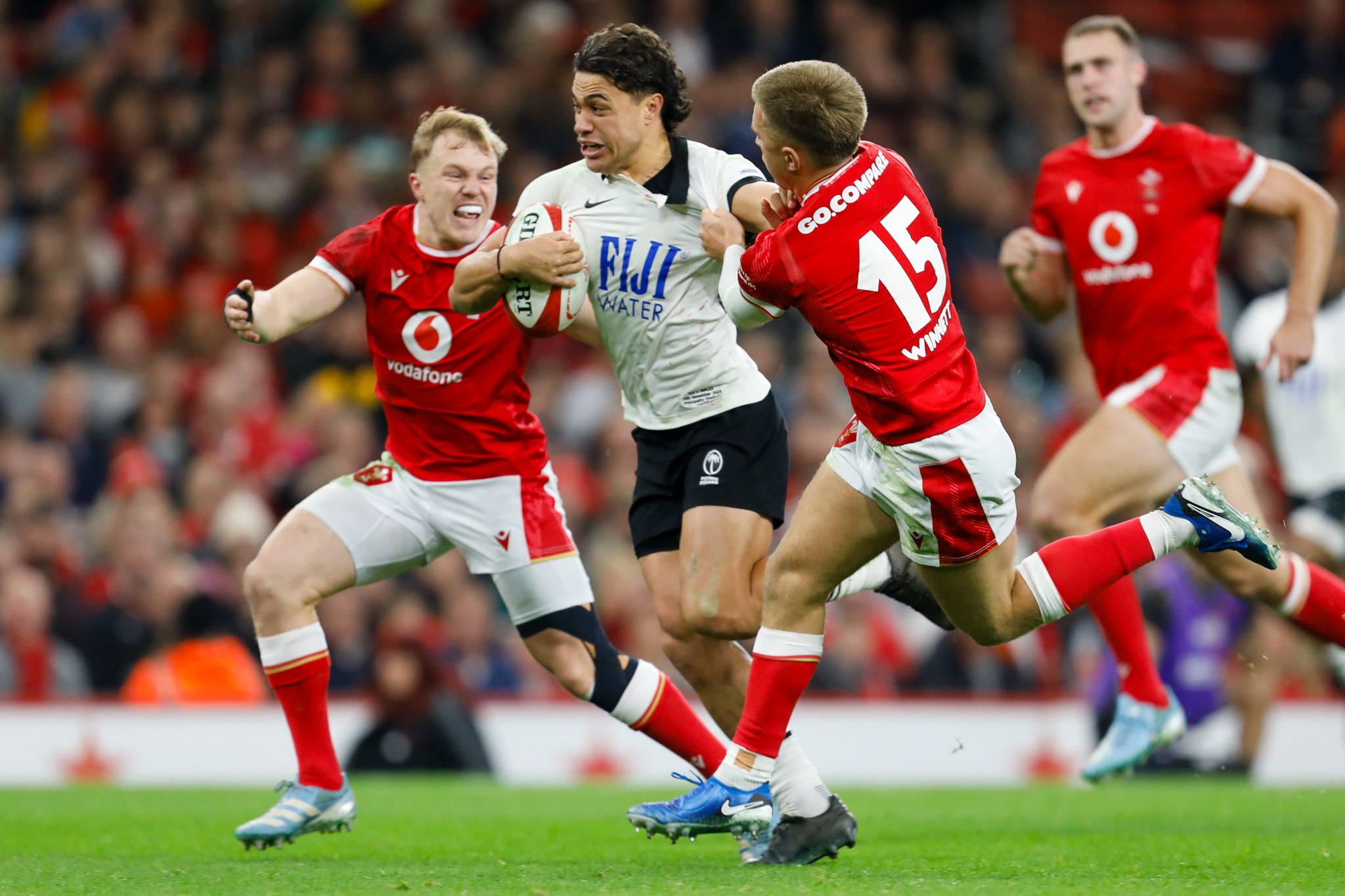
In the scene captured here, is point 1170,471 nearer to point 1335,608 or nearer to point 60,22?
point 1335,608

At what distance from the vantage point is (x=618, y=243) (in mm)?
5824

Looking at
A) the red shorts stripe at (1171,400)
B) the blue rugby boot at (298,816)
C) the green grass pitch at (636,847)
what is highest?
the red shorts stripe at (1171,400)

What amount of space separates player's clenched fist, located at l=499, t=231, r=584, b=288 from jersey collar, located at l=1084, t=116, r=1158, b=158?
2.93 meters

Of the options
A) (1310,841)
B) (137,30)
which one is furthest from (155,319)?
(1310,841)

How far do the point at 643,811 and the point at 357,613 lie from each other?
6.11m

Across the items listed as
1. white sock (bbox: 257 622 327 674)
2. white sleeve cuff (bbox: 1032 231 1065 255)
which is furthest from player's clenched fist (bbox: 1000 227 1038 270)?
white sock (bbox: 257 622 327 674)

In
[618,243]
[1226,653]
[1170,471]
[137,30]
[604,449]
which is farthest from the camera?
[137,30]

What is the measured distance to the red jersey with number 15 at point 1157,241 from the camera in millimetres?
7074

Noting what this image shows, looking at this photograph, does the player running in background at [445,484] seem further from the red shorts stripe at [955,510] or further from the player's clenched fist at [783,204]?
the red shorts stripe at [955,510]

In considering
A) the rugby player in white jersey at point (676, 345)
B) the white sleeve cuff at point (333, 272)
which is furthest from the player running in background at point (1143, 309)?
the white sleeve cuff at point (333, 272)

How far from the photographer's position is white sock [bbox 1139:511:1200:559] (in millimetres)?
5457

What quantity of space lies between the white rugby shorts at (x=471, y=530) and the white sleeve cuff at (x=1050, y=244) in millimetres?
2562

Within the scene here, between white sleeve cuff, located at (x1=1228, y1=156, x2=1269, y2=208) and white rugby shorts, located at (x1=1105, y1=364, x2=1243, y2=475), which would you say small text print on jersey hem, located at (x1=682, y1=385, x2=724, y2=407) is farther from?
white sleeve cuff, located at (x1=1228, y1=156, x2=1269, y2=208)

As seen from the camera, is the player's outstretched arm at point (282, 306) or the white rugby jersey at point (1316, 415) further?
the white rugby jersey at point (1316, 415)
